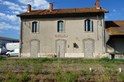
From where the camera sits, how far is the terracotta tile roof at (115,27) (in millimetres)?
28773

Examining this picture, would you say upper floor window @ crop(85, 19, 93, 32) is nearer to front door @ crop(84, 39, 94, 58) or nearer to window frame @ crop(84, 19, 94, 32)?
window frame @ crop(84, 19, 94, 32)

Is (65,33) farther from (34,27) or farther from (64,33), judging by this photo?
(34,27)

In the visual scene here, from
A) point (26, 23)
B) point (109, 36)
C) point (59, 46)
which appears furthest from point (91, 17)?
point (26, 23)

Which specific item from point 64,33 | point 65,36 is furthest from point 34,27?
point 65,36

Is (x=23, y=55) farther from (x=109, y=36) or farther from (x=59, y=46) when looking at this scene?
(x=109, y=36)

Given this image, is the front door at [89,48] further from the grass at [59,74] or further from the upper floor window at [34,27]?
the grass at [59,74]

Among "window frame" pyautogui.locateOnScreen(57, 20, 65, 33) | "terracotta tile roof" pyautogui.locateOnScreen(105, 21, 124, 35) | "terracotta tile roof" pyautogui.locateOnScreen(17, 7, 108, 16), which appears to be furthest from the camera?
"window frame" pyautogui.locateOnScreen(57, 20, 65, 33)

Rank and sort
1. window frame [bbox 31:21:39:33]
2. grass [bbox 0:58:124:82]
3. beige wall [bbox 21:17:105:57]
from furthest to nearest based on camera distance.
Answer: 1. window frame [bbox 31:21:39:33]
2. beige wall [bbox 21:17:105:57]
3. grass [bbox 0:58:124:82]

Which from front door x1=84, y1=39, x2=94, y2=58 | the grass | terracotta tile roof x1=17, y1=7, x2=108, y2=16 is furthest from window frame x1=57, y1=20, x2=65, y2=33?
the grass

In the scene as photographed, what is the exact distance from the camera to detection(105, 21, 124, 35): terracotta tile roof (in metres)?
28.8

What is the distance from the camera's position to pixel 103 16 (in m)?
29.9

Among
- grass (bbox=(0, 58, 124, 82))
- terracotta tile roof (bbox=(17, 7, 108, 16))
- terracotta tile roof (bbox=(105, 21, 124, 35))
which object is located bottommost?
grass (bbox=(0, 58, 124, 82))

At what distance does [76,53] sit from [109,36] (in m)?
4.77

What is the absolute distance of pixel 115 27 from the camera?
30.4m
